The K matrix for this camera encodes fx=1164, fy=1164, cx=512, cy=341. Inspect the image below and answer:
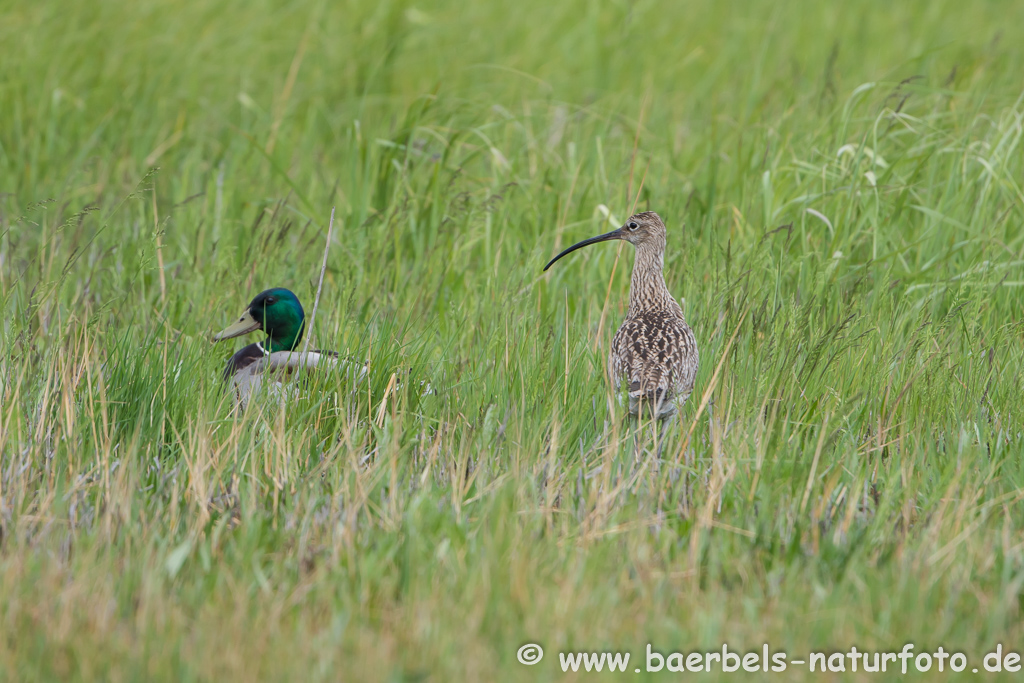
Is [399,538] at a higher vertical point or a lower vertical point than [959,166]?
lower

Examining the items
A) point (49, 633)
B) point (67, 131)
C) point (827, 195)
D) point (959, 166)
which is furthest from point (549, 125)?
point (49, 633)

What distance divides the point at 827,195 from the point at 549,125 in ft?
6.40

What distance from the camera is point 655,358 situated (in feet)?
14.8

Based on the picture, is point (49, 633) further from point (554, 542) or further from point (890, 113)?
point (890, 113)

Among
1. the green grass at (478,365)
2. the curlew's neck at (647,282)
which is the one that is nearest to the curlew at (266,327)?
the green grass at (478,365)

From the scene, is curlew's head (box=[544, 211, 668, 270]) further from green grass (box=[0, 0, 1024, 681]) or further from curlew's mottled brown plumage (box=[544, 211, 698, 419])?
green grass (box=[0, 0, 1024, 681])

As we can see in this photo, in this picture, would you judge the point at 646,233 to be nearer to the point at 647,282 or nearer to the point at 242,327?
the point at 647,282

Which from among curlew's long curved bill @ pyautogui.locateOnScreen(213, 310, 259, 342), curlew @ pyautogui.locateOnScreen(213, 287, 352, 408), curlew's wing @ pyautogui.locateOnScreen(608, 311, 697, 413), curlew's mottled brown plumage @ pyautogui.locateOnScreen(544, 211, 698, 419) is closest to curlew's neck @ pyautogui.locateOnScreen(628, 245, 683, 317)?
curlew's mottled brown plumage @ pyautogui.locateOnScreen(544, 211, 698, 419)

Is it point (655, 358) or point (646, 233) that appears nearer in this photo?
point (655, 358)

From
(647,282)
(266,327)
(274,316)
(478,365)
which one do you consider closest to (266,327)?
(266,327)

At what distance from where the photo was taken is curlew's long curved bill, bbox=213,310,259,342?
512 centimetres

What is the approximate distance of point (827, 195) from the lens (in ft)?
19.5

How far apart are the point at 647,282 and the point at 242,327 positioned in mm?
1815

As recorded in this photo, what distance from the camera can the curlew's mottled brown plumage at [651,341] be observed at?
4410mm
